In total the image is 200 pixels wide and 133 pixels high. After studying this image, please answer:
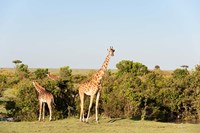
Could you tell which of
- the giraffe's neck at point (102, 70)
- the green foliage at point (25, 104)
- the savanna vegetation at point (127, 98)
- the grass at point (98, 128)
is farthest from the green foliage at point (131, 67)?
the grass at point (98, 128)

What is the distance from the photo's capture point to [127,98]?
18.0 metres

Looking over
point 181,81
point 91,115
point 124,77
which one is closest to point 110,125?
point 91,115

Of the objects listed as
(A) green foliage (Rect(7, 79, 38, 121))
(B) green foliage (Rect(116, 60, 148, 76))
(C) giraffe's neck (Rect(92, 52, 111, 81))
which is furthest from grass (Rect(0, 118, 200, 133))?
(B) green foliage (Rect(116, 60, 148, 76))

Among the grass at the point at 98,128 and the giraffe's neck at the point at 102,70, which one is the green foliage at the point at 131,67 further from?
the grass at the point at 98,128

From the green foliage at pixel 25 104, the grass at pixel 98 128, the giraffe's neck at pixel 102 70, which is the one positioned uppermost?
the giraffe's neck at pixel 102 70

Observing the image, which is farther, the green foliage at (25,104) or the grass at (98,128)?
the green foliage at (25,104)

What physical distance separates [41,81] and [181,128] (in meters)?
7.62

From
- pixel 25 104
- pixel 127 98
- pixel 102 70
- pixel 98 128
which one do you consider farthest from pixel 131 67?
pixel 98 128

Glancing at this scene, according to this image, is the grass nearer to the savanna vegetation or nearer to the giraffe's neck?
the giraffe's neck

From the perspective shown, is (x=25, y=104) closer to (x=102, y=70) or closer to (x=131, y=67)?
(x=102, y=70)

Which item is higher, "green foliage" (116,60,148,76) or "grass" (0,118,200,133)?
"green foliage" (116,60,148,76)

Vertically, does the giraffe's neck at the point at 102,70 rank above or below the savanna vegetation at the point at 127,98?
above

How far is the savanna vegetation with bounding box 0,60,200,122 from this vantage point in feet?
56.3

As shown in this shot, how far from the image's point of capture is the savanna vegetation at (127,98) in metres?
17.2
